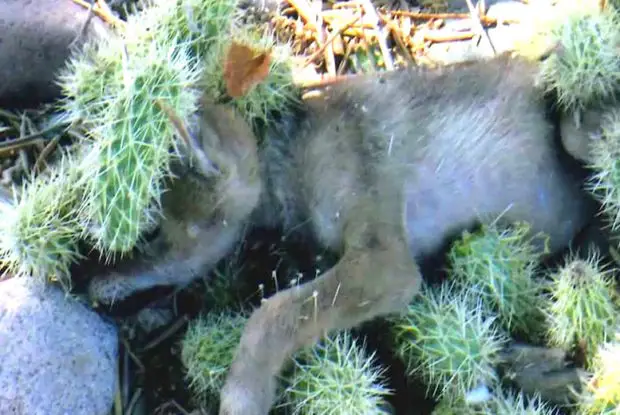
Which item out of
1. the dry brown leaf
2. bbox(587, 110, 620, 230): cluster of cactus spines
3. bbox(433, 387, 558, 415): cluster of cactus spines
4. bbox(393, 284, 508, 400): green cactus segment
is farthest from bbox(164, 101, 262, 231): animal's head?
bbox(587, 110, 620, 230): cluster of cactus spines

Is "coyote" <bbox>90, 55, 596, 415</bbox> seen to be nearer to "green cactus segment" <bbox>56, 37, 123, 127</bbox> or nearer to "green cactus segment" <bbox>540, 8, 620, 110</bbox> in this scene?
"green cactus segment" <bbox>540, 8, 620, 110</bbox>

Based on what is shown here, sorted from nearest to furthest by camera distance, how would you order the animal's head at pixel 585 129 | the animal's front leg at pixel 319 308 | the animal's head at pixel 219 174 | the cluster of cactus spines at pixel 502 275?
the animal's front leg at pixel 319 308 → the animal's head at pixel 219 174 → the cluster of cactus spines at pixel 502 275 → the animal's head at pixel 585 129

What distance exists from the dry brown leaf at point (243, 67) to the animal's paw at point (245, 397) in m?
0.77

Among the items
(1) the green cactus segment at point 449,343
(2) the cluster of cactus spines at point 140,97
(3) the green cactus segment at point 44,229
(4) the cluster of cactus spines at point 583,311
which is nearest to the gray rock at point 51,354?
(3) the green cactus segment at point 44,229

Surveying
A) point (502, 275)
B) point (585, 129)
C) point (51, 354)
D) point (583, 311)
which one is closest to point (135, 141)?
point (51, 354)

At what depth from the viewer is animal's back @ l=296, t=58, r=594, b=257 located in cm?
272

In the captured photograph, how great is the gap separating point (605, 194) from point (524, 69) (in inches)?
18.1

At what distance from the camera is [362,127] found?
9.03ft

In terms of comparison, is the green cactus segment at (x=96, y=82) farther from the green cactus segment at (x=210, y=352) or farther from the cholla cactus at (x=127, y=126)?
the green cactus segment at (x=210, y=352)

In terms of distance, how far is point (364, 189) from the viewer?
2.66 m

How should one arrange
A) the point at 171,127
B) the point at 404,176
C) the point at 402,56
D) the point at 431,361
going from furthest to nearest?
1. the point at 402,56
2. the point at 404,176
3. the point at 431,361
4. the point at 171,127

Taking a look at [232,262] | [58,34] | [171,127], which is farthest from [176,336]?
[58,34]

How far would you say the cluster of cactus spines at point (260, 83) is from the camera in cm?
257

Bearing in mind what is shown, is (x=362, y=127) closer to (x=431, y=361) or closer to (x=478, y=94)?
(x=478, y=94)
